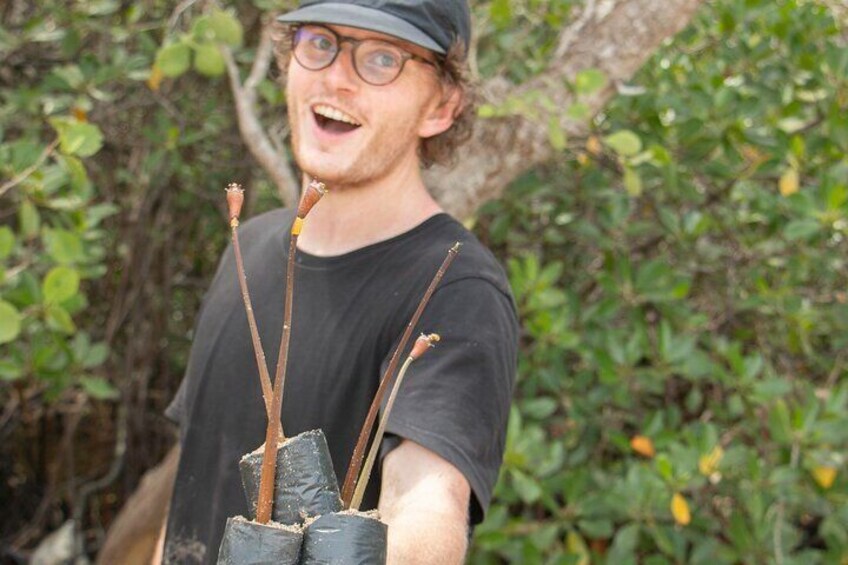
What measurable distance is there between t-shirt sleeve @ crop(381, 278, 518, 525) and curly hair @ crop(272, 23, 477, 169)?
Result: 482 millimetres

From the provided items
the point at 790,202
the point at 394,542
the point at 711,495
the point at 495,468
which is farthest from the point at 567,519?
the point at 394,542

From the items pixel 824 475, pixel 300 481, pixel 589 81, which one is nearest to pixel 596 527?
pixel 824 475

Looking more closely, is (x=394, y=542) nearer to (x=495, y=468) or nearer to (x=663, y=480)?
(x=495, y=468)

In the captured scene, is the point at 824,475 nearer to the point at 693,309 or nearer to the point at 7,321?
the point at 693,309

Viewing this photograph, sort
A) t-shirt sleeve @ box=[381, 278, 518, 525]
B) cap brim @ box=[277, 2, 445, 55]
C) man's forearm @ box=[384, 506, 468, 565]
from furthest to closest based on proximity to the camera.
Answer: cap brim @ box=[277, 2, 445, 55]
t-shirt sleeve @ box=[381, 278, 518, 525]
man's forearm @ box=[384, 506, 468, 565]

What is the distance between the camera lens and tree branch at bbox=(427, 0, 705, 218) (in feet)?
9.03

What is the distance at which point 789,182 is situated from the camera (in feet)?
10.2

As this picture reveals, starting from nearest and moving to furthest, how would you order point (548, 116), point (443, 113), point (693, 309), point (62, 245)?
point (443, 113), point (62, 245), point (548, 116), point (693, 309)

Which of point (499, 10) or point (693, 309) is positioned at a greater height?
point (499, 10)

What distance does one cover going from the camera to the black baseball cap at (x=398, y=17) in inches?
70.4

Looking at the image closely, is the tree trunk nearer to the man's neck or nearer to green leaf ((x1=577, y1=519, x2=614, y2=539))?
green leaf ((x1=577, y1=519, x2=614, y2=539))

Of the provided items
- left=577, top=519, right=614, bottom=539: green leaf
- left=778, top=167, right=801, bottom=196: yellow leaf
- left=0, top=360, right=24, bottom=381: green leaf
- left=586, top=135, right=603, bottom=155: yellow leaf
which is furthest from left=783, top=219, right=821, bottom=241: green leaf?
left=0, top=360, right=24, bottom=381: green leaf

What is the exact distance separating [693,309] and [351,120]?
1.93 m

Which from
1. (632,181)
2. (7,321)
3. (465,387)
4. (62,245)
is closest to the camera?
(465,387)
